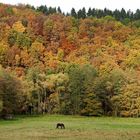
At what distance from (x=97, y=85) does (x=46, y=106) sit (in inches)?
585

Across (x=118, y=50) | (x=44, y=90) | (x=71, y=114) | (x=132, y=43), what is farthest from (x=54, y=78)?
(x=132, y=43)

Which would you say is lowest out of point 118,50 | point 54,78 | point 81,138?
point 81,138

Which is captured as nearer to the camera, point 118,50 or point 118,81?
point 118,81

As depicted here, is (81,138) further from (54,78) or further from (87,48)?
(87,48)

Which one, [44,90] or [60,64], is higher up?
[60,64]

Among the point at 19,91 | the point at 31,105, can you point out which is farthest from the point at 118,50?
the point at 19,91

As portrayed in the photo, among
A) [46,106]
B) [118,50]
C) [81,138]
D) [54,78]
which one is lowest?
[81,138]

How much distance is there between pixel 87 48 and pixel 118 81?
64.2m

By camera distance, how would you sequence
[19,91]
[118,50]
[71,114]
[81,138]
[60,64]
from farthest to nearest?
1. [118,50]
2. [60,64]
3. [71,114]
4. [19,91]
5. [81,138]

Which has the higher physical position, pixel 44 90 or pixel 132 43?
pixel 132 43

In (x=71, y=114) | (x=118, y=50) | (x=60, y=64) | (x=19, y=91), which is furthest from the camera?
(x=118, y=50)

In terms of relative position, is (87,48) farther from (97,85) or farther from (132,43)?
(97,85)

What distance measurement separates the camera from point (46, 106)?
120m

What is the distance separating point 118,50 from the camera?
175 metres
